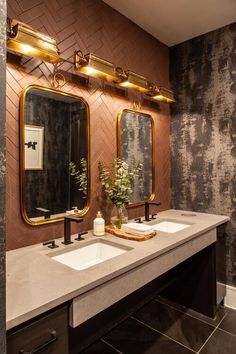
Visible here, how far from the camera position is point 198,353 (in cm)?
177

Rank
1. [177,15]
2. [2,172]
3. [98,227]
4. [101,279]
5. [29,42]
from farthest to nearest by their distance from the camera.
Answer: [177,15], [98,227], [29,42], [101,279], [2,172]

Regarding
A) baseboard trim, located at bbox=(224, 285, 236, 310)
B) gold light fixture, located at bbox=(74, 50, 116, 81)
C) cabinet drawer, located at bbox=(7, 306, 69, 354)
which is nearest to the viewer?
cabinet drawer, located at bbox=(7, 306, 69, 354)

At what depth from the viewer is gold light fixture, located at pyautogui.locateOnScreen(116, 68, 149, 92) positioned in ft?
6.53

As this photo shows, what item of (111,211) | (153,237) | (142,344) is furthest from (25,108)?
(142,344)

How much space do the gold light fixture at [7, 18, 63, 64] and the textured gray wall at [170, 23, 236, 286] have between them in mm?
1619

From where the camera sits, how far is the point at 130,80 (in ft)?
6.63

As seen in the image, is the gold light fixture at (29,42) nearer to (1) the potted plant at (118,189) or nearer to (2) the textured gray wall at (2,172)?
(2) the textured gray wall at (2,172)

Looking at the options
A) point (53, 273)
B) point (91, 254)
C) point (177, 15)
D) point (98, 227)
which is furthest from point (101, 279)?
point (177, 15)

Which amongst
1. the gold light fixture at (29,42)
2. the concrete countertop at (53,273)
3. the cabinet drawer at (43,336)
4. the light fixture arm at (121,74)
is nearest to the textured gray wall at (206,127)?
the concrete countertop at (53,273)

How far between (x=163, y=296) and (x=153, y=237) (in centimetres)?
114

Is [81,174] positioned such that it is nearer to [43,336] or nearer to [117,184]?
[117,184]

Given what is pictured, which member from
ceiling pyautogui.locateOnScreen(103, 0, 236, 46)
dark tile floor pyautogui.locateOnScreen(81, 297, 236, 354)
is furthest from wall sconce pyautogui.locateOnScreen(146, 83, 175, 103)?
dark tile floor pyautogui.locateOnScreen(81, 297, 236, 354)

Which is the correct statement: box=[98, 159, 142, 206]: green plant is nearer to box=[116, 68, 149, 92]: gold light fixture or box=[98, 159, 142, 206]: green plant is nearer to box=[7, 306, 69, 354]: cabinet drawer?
box=[116, 68, 149, 92]: gold light fixture

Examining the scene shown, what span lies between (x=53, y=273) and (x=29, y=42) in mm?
1173
